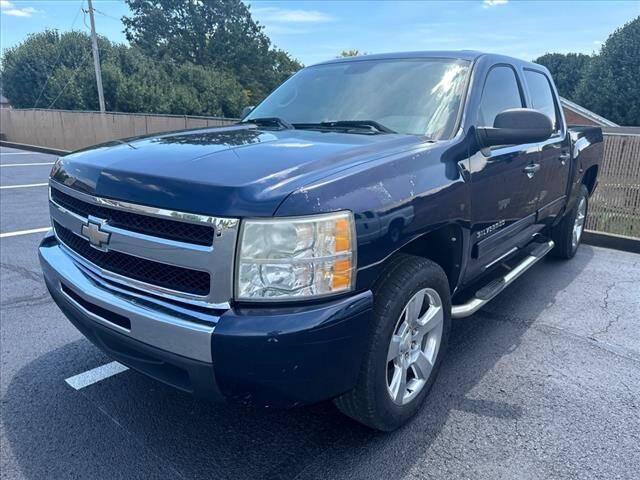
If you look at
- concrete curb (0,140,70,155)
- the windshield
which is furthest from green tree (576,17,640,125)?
concrete curb (0,140,70,155)

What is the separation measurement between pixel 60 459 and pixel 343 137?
2.11 m

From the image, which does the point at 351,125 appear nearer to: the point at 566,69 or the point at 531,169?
the point at 531,169

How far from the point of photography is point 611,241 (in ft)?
20.2

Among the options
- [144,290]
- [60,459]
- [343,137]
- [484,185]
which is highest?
[343,137]

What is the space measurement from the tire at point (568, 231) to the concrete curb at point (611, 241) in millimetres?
919

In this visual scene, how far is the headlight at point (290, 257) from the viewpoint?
6.02 feet

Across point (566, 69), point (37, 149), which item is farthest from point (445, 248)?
point (566, 69)

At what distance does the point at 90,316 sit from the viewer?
2.30 m

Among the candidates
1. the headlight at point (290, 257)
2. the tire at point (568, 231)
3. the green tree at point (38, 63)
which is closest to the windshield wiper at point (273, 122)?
the headlight at point (290, 257)

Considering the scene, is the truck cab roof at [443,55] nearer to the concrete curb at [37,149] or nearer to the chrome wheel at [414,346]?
the chrome wheel at [414,346]

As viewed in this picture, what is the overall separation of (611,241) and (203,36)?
160ft

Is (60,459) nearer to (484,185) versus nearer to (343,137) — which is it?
(343,137)

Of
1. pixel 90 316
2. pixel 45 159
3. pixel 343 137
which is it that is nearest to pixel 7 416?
pixel 90 316

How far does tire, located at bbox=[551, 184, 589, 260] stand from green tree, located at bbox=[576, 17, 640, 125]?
53.2ft
